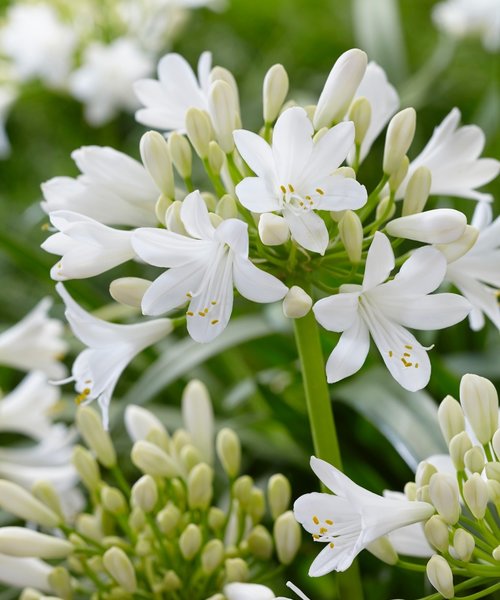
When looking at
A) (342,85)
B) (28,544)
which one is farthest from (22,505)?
(342,85)

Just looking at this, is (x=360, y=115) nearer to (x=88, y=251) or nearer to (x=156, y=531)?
(x=88, y=251)

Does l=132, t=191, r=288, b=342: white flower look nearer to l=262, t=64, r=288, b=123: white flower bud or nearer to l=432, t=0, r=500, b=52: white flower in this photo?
l=262, t=64, r=288, b=123: white flower bud

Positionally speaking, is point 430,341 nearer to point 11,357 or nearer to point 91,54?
point 11,357

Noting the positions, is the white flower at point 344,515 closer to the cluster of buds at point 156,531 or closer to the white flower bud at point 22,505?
the cluster of buds at point 156,531

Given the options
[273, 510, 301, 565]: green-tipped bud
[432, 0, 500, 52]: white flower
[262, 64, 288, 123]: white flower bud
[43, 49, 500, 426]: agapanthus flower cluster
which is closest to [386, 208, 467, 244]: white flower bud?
[43, 49, 500, 426]: agapanthus flower cluster

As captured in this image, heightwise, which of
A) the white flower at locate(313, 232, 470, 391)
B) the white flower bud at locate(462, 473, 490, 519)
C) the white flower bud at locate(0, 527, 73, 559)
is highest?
the white flower at locate(313, 232, 470, 391)

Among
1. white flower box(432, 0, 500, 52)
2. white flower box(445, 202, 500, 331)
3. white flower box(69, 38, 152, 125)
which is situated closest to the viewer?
white flower box(445, 202, 500, 331)

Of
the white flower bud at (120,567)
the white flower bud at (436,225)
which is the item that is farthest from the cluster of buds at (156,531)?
the white flower bud at (436,225)
